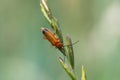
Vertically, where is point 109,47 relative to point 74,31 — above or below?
below

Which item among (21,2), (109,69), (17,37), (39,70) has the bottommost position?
(109,69)

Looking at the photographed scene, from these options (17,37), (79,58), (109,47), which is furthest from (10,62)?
(109,47)

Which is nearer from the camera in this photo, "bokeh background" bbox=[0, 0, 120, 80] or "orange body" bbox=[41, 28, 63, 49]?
"orange body" bbox=[41, 28, 63, 49]

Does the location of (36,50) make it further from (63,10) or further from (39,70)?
(63,10)

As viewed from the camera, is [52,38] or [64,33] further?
[64,33]

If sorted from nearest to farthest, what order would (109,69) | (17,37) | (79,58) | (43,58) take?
(109,69)
(43,58)
(79,58)
(17,37)

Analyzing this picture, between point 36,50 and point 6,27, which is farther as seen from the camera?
point 6,27

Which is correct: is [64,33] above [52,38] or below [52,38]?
above

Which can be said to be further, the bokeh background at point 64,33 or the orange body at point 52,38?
the bokeh background at point 64,33
